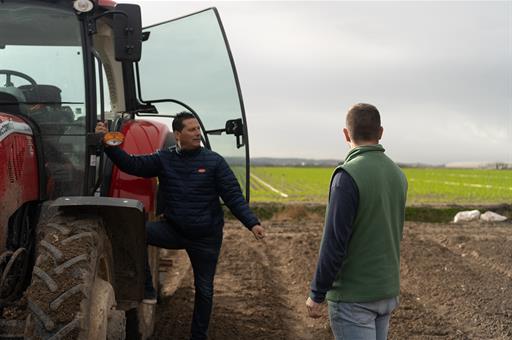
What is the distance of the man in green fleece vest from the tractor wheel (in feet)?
3.53

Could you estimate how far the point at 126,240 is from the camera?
381 centimetres

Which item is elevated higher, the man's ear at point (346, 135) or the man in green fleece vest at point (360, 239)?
the man's ear at point (346, 135)

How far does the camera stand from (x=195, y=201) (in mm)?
4438

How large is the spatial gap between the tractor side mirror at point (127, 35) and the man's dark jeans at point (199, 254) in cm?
133

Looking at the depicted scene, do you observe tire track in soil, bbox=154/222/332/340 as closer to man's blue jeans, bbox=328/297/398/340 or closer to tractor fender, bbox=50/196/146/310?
tractor fender, bbox=50/196/146/310

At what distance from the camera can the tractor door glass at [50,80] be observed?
3.93m

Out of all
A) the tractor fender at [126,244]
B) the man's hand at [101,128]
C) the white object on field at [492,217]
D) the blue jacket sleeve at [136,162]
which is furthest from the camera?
the white object on field at [492,217]

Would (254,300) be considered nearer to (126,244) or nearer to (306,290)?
(306,290)

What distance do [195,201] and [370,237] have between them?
1858 mm

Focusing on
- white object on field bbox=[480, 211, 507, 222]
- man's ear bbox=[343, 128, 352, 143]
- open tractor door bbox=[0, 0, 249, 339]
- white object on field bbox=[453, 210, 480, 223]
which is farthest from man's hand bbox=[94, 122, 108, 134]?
white object on field bbox=[480, 211, 507, 222]

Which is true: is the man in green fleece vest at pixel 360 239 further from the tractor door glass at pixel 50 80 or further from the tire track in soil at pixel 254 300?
the tire track in soil at pixel 254 300

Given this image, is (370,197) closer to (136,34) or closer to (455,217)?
(136,34)

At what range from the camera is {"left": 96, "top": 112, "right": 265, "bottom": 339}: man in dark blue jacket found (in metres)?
4.43

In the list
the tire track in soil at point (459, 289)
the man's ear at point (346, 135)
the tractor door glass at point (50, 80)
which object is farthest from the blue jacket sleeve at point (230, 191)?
the tire track in soil at point (459, 289)
